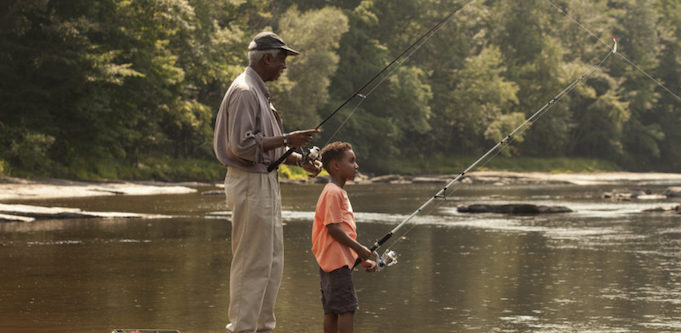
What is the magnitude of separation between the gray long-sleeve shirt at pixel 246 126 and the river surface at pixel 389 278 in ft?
6.46

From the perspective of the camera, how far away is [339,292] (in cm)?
521

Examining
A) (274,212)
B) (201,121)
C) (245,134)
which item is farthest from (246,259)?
(201,121)

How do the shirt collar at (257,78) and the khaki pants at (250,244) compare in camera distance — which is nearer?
the khaki pants at (250,244)

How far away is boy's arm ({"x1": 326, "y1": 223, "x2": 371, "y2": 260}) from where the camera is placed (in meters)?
5.14

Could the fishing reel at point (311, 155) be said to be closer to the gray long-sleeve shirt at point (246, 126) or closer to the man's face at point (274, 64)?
the gray long-sleeve shirt at point (246, 126)

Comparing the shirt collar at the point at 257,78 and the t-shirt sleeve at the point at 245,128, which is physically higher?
the shirt collar at the point at 257,78

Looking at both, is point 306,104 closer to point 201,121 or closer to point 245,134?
point 201,121

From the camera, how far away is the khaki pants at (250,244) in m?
4.77

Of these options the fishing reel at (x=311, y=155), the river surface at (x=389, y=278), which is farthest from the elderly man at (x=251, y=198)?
the river surface at (x=389, y=278)

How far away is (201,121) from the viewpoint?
1366 inches

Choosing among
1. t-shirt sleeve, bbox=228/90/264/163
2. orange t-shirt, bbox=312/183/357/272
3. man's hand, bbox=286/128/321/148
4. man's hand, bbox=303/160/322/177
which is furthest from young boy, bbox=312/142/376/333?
t-shirt sleeve, bbox=228/90/264/163

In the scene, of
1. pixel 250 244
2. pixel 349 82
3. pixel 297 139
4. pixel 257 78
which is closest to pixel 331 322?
pixel 250 244

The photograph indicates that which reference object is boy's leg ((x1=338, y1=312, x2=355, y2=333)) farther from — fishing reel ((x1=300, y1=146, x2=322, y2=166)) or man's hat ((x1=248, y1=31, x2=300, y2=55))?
man's hat ((x1=248, y1=31, x2=300, y2=55))

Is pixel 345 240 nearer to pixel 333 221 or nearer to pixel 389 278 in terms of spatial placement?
pixel 333 221
